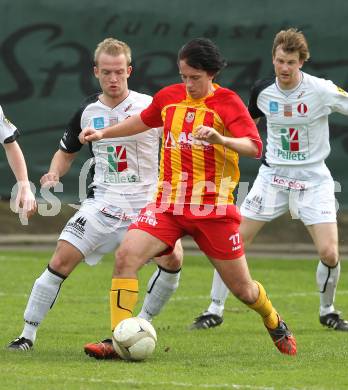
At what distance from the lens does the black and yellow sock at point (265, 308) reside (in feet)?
26.5

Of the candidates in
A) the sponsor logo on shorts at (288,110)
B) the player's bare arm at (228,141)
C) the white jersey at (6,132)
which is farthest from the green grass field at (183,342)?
the sponsor logo on shorts at (288,110)

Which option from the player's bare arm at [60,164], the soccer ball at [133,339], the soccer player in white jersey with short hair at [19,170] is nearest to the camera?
the soccer ball at [133,339]

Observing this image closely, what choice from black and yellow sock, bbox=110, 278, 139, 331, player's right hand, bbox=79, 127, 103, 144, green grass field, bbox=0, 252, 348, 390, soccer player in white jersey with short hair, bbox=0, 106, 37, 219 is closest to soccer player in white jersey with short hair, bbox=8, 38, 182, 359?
soccer player in white jersey with short hair, bbox=0, 106, 37, 219

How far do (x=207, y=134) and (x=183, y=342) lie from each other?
251cm

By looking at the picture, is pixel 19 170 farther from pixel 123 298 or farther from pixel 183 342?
pixel 183 342

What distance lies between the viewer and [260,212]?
33.9 feet

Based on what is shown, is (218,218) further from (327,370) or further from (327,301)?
(327,301)

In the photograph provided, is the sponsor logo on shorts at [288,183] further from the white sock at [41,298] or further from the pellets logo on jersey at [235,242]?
the white sock at [41,298]

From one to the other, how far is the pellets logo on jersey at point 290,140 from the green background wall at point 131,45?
4.98m

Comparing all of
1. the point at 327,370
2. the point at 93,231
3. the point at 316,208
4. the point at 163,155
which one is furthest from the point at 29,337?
the point at 316,208

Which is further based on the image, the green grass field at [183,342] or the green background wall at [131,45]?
the green background wall at [131,45]

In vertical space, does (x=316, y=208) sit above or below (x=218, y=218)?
below

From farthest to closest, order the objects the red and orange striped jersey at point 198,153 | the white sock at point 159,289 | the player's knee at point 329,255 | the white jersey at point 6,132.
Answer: the player's knee at point 329,255 < the white sock at point 159,289 < the white jersey at point 6,132 < the red and orange striped jersey at point 198,153

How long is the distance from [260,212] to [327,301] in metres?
0.97
